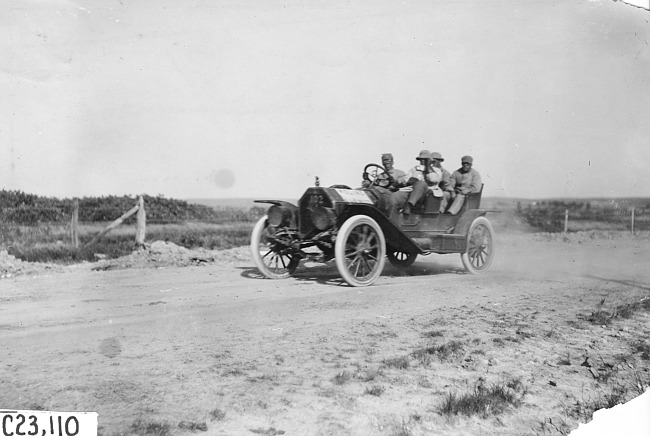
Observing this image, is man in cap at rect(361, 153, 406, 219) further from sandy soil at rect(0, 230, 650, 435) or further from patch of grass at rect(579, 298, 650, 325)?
patch of grass at rect(579, 298, 650, 325)

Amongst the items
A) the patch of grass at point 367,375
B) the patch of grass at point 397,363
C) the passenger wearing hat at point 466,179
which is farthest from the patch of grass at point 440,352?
the passenger wearing hat at point 466,179

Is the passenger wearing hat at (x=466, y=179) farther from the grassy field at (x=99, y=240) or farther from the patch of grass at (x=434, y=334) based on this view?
the grassy field at (x=99, y=240)

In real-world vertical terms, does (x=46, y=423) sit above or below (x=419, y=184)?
below

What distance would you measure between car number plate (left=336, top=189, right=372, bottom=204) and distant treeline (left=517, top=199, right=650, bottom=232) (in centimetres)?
1305

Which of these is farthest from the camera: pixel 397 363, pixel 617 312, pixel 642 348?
pixel 617 312

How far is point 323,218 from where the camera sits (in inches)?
309

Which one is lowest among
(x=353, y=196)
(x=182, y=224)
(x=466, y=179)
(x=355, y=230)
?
(x=182, y=224)

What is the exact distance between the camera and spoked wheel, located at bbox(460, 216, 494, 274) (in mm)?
9516

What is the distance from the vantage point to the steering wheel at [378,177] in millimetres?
8898

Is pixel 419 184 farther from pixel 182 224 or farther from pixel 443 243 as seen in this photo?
pixel 182 224

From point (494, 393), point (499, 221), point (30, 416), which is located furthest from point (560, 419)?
point (499, 221)

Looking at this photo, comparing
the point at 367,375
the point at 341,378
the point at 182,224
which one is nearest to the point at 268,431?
the point at 341,378

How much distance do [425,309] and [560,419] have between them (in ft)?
8.51

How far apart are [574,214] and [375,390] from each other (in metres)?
20.6
